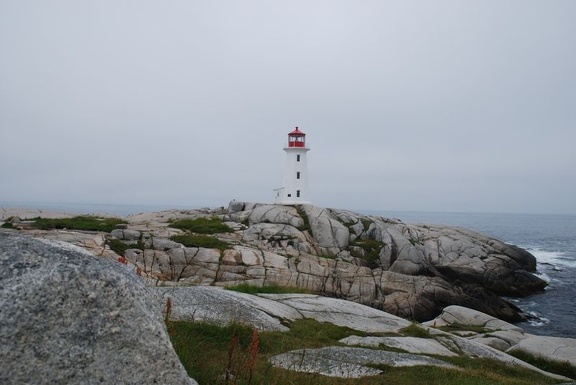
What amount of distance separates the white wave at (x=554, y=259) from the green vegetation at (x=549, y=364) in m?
57.1

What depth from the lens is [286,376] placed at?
7.38m

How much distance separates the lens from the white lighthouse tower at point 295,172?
202ft

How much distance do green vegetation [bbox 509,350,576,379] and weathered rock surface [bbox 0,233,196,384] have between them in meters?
17.6

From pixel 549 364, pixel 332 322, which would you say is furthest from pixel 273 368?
pixel 549 364

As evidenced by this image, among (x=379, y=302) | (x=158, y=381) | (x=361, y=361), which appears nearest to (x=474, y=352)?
(x=361, y=361)

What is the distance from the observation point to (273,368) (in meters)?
8.27

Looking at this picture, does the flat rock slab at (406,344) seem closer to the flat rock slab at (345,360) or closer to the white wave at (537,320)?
the flat rock slab at (345,360)

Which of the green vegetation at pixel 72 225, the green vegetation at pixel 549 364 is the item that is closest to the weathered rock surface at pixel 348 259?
the green vegetation at pixel 72 225

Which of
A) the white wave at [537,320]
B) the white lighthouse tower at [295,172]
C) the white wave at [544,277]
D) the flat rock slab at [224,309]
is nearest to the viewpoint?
the flat rock slab at [224,309]

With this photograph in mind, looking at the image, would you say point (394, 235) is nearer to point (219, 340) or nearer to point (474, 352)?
point (474, 352)

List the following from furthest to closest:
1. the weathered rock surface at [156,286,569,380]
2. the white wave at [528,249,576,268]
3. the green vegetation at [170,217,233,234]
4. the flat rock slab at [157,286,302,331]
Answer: the white wave at [528,249,576,268] → the green vegetation at [170,217,233,234] → the flat rock slab at [157,286,302,331] → the weathered rock surface at [156,286,569,380]

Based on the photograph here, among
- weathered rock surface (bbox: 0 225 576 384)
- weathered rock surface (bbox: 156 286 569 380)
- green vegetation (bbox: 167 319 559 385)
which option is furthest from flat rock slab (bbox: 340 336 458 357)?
weathered rock surface (bbox: 0 225 576 384)

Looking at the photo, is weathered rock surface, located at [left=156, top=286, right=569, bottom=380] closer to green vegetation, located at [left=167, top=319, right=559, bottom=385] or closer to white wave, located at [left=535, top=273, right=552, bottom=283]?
green vegetation, located at [left=167, top=319, right=559, bottom=385]

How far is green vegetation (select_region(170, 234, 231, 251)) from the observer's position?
3416cm
